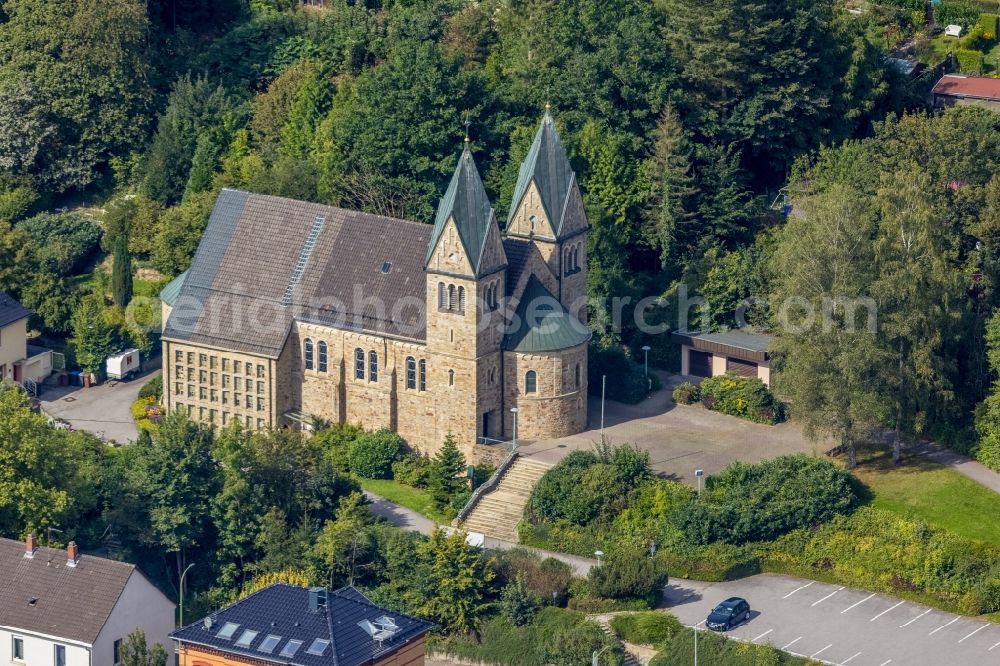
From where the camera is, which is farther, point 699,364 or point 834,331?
point 699,364

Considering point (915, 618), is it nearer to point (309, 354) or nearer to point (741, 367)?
point (741, 367)

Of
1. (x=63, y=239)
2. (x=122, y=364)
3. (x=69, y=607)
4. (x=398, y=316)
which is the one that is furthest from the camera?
(x=63, y=239)

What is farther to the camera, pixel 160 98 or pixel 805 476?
pixel 160 98

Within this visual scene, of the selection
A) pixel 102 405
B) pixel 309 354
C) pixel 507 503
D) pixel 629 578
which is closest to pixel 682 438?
pixel 507 503

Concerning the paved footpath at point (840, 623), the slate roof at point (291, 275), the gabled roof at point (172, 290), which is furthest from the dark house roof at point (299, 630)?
the gabled roof at point (172, 290)

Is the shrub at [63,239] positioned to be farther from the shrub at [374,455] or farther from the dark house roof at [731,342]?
the dark house roof at [731,342]

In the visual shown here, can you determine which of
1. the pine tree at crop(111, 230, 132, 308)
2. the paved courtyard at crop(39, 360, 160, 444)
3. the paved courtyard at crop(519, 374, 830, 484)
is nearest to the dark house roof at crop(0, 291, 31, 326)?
the paved courtyard at crop(39, 360, 160, 444)

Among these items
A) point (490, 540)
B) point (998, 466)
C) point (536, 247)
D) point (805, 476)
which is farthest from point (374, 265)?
point (998, 466)

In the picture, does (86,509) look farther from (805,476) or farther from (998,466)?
(998,466)
